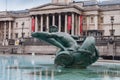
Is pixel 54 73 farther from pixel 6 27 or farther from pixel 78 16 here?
pixel 6 27

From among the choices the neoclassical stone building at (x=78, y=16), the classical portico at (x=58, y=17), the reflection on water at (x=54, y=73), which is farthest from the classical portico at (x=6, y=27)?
the reflection on water at (x=54, y=73)

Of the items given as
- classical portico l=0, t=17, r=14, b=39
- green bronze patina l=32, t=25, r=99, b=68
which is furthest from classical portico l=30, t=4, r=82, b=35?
green bronze patina l=32, t=25, r=99, b=68

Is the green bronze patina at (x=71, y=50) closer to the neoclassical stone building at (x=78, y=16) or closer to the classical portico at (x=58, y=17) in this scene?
the neoclassical stone building at (x=78, y=16)

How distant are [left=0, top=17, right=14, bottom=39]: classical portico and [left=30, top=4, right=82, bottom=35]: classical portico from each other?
44.2ft

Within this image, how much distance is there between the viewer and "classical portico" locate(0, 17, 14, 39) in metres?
103

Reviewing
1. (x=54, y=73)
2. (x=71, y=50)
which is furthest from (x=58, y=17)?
(x=54, y=73)

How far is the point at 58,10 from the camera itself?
8769 centimetres

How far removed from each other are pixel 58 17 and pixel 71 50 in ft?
226

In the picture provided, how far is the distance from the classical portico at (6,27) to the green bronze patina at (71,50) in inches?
3208

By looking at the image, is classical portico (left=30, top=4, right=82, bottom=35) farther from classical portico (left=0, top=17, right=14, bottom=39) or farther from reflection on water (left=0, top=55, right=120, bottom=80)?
reflection on water (left=0, top=55, right=120, bottom=80)

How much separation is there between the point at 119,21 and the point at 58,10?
16971 millimetres

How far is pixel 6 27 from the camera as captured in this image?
105 m

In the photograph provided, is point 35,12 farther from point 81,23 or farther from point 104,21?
point 104,21

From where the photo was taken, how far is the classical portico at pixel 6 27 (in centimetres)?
10272
